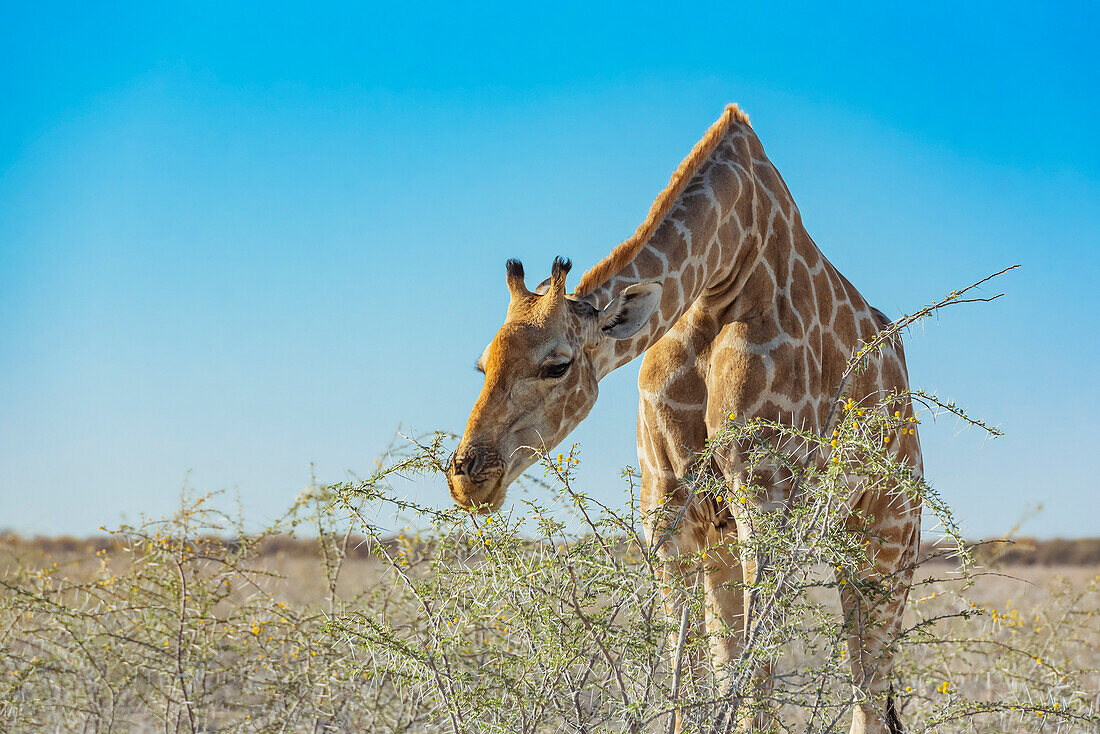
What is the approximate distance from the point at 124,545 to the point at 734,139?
434cm

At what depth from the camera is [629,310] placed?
4148 millimetres

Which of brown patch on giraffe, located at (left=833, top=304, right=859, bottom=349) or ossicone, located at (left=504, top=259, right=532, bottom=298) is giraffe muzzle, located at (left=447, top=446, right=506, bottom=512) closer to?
ossicone, located at (left=504, top=259, right=532, bottom=298)

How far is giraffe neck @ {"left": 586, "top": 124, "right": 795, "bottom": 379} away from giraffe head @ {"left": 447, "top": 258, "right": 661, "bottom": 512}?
13 cm

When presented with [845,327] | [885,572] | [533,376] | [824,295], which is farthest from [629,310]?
[885,572]

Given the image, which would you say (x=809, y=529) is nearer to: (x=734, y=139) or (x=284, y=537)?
(x=734, y=139)

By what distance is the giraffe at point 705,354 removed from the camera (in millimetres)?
3859

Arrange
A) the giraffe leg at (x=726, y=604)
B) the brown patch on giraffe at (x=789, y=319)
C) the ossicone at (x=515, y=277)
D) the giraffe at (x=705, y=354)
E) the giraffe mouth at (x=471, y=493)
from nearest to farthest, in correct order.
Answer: the giraffe mouth at (x=471, y=493), the giraffe at (x=705, y=354), the giraffe leg at (x=726, y=604), the ossicone at (x=515, y=277), the brown patch on giraffe at (x=789, y=319)

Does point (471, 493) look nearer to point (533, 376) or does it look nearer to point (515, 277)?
point (533, 376)

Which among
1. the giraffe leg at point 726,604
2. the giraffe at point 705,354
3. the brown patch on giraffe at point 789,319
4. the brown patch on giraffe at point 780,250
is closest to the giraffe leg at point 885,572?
the giraffe at point 705,354

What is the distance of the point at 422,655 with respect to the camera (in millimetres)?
3170

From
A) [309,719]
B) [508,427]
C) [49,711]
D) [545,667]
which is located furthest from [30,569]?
[545,667]

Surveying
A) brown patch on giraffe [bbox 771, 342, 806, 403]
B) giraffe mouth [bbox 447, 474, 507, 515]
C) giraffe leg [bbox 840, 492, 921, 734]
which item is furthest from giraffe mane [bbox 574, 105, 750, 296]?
giraffe leg [bbox 840, 492, 921, 734]

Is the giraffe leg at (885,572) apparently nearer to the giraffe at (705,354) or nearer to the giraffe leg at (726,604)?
the giraffe at (705,354)

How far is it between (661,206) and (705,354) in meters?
0.79
